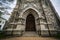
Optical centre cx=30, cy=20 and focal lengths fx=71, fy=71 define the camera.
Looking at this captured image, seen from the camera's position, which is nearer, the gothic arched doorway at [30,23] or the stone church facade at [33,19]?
the stone church facade at [33,19]

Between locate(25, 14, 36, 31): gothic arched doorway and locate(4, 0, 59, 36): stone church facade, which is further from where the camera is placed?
locate(25, 14, 36, 31): gothic arched doorway

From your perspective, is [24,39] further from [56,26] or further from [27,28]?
[56,26]

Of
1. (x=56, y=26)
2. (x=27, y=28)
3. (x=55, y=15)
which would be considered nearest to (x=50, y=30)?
(x=56, y=26)

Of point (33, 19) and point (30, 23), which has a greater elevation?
point (33, 19)

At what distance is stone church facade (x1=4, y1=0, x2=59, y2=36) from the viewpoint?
6047 millimetres

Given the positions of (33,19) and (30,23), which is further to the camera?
(33,19)

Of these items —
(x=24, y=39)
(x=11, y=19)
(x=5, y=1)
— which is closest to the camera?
(x=24, y=39)

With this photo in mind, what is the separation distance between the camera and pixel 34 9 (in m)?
7.29

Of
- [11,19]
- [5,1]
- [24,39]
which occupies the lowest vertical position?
[24,39]

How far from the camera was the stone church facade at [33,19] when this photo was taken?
605cm

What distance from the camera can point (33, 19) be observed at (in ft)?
24.1

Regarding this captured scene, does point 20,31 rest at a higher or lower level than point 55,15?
lower

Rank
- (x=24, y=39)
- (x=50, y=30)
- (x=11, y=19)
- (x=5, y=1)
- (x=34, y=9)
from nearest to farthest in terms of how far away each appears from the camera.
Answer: (x=24, y=39), (x=50, y=30), (x=11, y=19), (x=34, y=9), (x=5, y=1)

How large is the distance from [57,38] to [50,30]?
82cm
